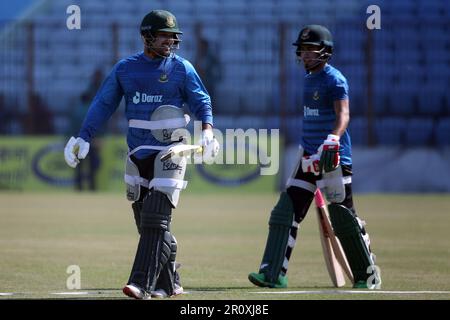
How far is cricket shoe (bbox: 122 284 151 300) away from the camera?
8.68m

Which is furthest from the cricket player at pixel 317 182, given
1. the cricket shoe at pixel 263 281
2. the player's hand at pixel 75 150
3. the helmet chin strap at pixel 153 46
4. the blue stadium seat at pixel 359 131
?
the blue stadium seat at pixel 359 131

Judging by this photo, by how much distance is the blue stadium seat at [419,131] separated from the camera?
90.0 feet

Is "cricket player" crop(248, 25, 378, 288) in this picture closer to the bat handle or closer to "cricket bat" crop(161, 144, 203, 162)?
the bat handle

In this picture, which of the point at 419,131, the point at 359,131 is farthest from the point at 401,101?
the point at 359,131

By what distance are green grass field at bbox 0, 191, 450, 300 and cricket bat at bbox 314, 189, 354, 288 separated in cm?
13

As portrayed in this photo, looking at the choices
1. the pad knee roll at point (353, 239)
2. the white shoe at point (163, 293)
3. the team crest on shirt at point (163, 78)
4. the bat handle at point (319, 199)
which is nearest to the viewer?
the white shoe at point (163, 293)

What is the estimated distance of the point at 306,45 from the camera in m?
10.2

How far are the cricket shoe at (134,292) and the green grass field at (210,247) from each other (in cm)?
43

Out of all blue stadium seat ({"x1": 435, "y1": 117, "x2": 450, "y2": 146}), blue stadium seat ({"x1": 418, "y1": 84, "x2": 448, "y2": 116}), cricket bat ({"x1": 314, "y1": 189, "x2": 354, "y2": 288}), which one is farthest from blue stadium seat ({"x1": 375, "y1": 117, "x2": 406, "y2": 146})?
cricket bat ({"x1": 314, "y1": 189, "x2": 354, "y2": 288})

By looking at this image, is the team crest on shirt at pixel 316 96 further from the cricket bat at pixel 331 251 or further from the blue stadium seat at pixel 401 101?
the blue stadium seat at pixel 401 101

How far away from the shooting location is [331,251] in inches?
418

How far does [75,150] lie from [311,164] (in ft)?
6.93

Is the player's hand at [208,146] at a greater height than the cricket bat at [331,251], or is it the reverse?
the player's hand at [208,146]
